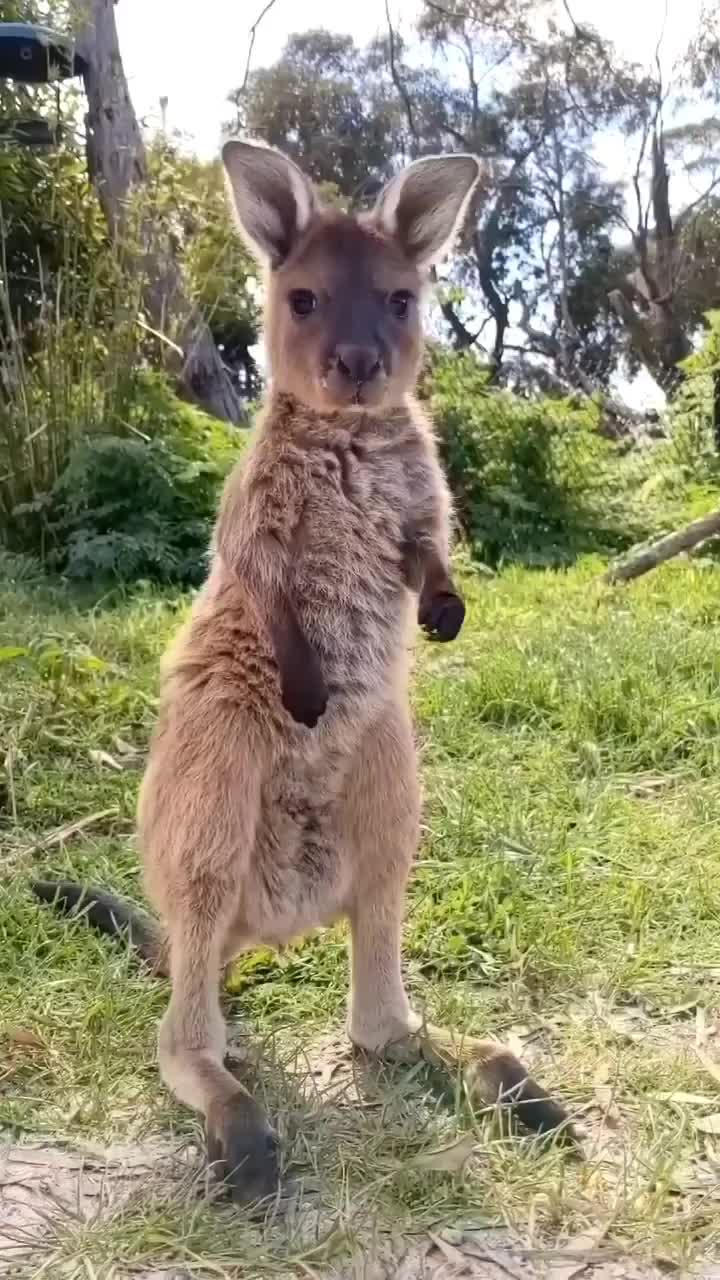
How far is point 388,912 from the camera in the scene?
5.33 feet

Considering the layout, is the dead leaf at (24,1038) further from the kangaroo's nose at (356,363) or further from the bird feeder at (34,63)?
the bird feeder at (34,63)

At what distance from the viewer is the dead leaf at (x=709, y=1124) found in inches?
57.4

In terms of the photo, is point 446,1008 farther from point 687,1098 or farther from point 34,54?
point 34,54

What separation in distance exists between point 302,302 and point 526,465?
18.0 feet

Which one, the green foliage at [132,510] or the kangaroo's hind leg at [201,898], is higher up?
the green foliage at [132,510]

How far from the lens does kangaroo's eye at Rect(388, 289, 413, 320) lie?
169 cm

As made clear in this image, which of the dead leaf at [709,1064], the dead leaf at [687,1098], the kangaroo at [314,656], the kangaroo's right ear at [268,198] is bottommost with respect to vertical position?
the dead leaf at [687,1098]

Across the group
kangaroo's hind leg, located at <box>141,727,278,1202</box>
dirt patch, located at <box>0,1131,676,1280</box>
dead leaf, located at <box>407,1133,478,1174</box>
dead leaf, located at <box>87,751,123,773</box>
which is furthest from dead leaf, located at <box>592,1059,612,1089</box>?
dead leaf, located at <box>87,751,123,773</box>

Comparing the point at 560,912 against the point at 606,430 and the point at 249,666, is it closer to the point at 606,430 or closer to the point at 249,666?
the point at 249,666

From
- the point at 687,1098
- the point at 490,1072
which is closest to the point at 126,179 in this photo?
the point at 490,1072

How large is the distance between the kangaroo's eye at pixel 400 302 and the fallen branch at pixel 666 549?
12.0 ft

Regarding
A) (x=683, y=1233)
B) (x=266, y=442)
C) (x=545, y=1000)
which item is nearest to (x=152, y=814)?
(x=266, y=442)

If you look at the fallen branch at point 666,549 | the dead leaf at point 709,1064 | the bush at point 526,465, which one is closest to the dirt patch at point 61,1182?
the dead leaf at point 709,1064

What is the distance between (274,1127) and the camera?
1.48 metres
